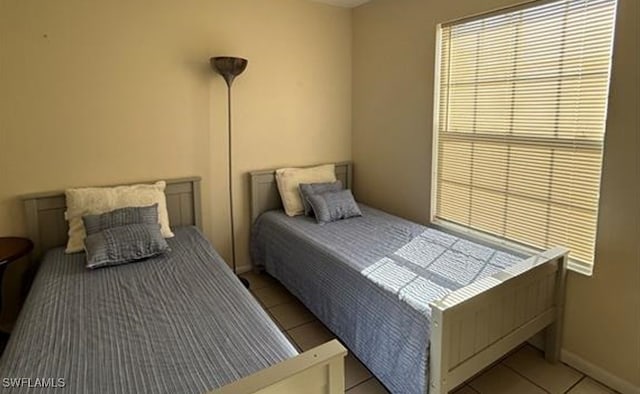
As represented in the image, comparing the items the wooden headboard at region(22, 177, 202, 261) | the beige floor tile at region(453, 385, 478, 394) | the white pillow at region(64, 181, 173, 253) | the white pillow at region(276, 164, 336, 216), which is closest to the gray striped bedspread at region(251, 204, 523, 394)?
the white pillow at region(276, 164, 336, 216)

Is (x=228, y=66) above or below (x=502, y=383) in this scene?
above

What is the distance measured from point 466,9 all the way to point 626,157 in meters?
1.37

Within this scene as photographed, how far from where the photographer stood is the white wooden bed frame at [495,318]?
66.6 inches

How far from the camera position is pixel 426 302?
1.86 m

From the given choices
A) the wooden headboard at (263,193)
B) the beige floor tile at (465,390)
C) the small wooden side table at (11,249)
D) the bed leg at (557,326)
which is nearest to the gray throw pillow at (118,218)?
the small wooden side table at (11,249)

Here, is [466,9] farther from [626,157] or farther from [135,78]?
[135,78]

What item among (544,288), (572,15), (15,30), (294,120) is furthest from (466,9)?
(15,30)

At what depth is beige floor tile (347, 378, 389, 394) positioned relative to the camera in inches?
82.4

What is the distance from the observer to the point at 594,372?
7.16 feet

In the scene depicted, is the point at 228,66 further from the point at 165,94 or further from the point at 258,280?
the point at 258,280

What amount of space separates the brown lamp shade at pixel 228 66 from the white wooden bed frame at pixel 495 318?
214 cm

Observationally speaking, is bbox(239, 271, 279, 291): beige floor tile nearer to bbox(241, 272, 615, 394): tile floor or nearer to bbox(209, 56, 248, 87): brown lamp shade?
bbox(241, 272, 615, 394): tile floor

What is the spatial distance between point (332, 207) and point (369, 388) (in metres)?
1.45

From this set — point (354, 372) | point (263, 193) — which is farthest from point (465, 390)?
point (263, 193)
